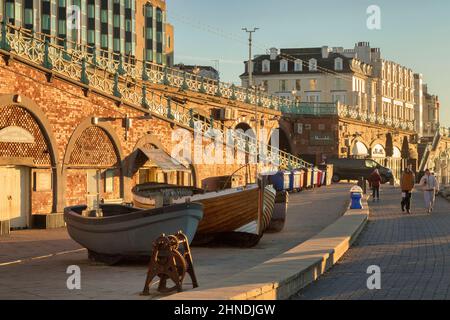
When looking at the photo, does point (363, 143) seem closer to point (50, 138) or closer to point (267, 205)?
point (50, 138)

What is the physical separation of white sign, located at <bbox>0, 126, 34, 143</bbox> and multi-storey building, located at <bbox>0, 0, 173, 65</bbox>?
58.0 meters

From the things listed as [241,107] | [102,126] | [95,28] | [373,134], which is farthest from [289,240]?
[95,28]

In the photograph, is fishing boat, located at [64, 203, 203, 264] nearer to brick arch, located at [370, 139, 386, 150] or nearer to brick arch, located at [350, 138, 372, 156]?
brick arch, located at [350, 138, 372, 156]

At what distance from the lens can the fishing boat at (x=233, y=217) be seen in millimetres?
22672

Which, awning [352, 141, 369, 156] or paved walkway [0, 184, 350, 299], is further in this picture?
awning [352, 141, 369, 156]

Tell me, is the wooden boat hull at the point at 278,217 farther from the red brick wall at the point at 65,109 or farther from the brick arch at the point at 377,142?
the brick arch at the point at 377,142

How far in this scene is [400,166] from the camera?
11512 centimetres

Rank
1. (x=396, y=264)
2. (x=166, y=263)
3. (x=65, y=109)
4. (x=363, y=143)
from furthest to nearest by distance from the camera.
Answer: (x=363, y=143) → (x=65, y=109) → (x=396, y=264) → (x=166, y=263)

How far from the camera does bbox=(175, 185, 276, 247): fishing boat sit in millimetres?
22672

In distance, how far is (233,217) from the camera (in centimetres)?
2309

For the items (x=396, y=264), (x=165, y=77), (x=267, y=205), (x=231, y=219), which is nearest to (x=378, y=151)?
(x=165, y=77)

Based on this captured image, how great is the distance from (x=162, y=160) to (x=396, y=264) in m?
20.2

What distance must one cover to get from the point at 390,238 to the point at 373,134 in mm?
74314

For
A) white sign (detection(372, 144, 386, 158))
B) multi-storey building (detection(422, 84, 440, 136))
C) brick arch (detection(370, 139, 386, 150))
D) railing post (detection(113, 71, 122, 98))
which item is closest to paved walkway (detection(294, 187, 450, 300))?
railing post (detection(113, 71, 122, 98))
